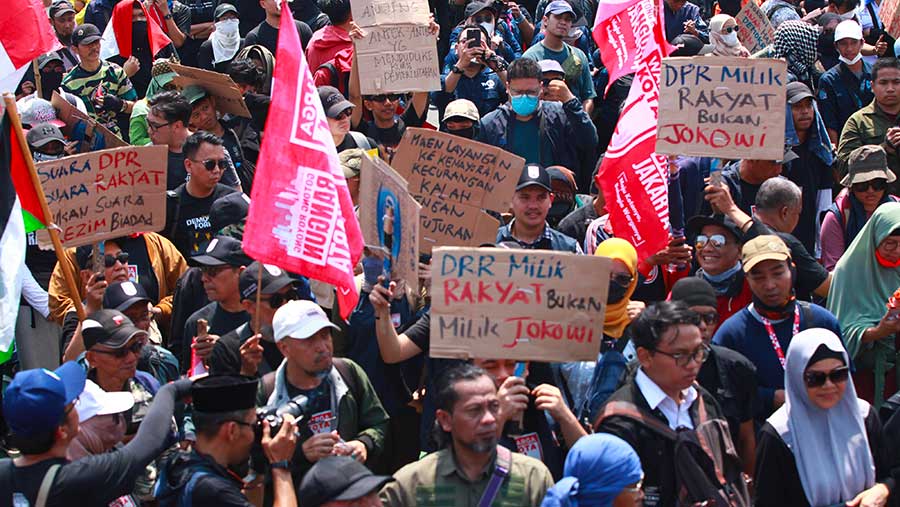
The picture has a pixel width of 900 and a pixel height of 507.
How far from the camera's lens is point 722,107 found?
788 centimetres

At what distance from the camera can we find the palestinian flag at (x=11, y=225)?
21.9 ft

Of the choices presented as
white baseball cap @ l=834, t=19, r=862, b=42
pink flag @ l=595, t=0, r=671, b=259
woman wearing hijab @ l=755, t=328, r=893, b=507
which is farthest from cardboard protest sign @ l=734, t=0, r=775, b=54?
woman wearing hijab @ l=755, t=328, r=893, b=507

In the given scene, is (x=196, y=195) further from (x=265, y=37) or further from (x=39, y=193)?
(x=265, y=37)

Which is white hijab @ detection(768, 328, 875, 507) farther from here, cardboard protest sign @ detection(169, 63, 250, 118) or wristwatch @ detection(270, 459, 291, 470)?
cardboard protest sign @ detection(169, 63, 250, 118)

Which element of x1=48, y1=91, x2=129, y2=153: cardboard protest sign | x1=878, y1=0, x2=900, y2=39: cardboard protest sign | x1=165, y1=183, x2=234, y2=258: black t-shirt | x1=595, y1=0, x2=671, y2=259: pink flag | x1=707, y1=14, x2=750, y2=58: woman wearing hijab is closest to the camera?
x1=595, y1=0, x2=671, y2=259: pink flag

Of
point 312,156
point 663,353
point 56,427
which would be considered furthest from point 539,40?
point 56,427

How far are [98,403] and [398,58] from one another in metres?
5.25

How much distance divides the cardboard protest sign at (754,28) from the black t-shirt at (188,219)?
19.7 ft

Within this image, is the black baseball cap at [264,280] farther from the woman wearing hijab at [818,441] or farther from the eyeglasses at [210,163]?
the woman wearing hijab at [818,441]

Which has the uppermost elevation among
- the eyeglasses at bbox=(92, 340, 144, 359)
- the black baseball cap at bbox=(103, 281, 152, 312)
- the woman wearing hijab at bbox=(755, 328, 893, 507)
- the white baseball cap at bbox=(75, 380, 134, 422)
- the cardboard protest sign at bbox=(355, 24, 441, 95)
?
the cardboard protest sign at bbox=(355, 24, 441, 95)

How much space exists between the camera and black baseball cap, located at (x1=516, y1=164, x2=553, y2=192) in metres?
2.40

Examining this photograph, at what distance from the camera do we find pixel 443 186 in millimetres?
8008

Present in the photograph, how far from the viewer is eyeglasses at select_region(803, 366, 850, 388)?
18.9 ft

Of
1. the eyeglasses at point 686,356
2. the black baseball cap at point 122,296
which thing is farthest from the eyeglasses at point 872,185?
the black baseball cap at point 122,296
